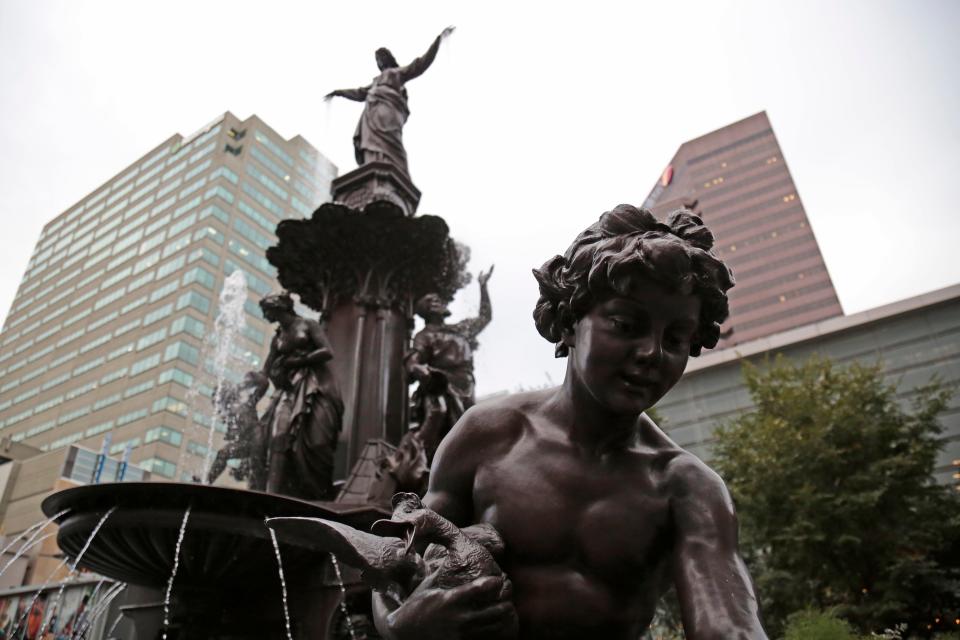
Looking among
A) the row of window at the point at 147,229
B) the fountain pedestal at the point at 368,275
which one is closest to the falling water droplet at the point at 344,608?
the fountain pedestal at the point at 368,275

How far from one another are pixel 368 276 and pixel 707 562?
8.02m

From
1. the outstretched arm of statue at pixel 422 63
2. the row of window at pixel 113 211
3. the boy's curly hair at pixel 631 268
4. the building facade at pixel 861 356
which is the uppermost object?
the row of window at pixel 113 211

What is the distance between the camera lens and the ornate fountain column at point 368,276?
27.7 feet

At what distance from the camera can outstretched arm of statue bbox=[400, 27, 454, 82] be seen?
11492 millimetres

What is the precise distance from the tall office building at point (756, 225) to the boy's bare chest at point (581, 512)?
83037 millimetres

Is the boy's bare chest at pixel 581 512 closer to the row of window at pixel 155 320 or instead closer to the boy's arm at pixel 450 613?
the boy's arm at pixel 450 613

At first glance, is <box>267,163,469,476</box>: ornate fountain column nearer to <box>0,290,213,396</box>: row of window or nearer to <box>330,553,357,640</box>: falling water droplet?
<box>330,553,357,640</box>: falling water droplet

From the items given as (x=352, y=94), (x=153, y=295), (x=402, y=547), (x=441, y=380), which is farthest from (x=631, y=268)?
(x=153, y=295)

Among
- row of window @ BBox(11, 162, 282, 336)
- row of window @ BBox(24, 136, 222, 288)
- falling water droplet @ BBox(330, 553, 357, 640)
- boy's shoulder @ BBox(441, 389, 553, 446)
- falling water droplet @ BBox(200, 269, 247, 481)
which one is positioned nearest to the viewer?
boy's shoulder @ BBox(441, 389, 553, 446)

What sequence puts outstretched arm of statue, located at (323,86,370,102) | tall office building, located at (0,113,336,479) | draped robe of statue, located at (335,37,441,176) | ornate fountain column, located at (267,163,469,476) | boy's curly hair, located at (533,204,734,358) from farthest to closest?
tall office building, located at (0,113,336,479), outstretched arm of statue, located at (323,86,370,102), draped robe of statue, located at (335,37,441,176), ornate fountain column, located at (267,163,469,476), boy's curly hair, located at (533,204,734,358)

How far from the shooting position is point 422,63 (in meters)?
11.5

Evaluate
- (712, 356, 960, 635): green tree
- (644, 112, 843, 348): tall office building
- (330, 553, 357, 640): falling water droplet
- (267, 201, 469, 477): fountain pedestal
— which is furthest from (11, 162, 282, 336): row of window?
(330, 553, 357, 640): falling water droplet

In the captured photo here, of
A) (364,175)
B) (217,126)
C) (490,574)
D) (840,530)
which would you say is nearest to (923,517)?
(840,530)

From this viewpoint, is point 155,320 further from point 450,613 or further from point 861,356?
point 450,613
